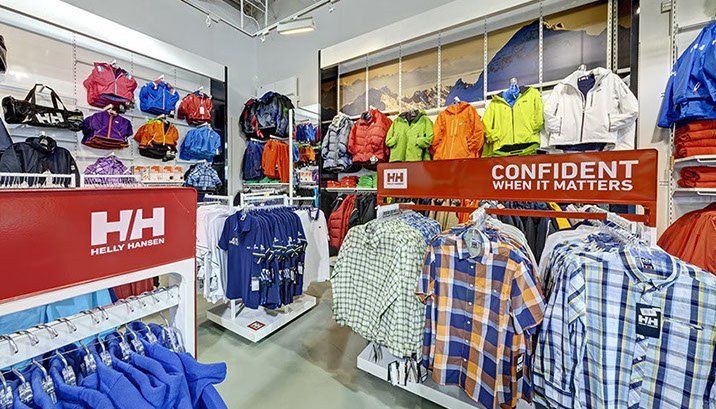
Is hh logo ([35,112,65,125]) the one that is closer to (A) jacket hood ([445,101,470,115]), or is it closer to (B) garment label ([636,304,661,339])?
(A) jacket hood ([445,101,470,115])

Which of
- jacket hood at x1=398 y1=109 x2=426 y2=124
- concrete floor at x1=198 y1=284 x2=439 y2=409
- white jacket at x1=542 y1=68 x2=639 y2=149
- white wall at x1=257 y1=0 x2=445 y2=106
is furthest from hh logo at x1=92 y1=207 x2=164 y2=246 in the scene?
white wall at x1=257 y1=0 x2=445 y2=106

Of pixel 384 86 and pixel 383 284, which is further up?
pixel 384 86

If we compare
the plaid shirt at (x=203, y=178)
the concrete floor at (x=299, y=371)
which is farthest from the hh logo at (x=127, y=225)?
the plaid shirt at (x=203, y=178)

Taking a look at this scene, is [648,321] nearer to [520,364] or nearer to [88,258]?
[520,364]

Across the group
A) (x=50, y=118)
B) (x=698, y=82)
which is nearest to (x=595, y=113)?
(x=698, y=82)

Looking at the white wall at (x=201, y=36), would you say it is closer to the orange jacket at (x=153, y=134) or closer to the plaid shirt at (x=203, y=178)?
the plaid shirt at (x=203, y=178)

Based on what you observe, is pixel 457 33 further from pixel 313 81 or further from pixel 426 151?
pixel 313 81

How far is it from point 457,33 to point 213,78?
432 centimetres

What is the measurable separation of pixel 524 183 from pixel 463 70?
3003 millimetres

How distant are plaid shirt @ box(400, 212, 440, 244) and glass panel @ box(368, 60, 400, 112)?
2844mm

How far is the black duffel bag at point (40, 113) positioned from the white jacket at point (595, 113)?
218 inches

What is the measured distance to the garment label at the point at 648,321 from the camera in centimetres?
106

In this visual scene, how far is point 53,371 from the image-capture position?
27.7 inches

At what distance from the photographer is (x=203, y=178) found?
5.29 metres
